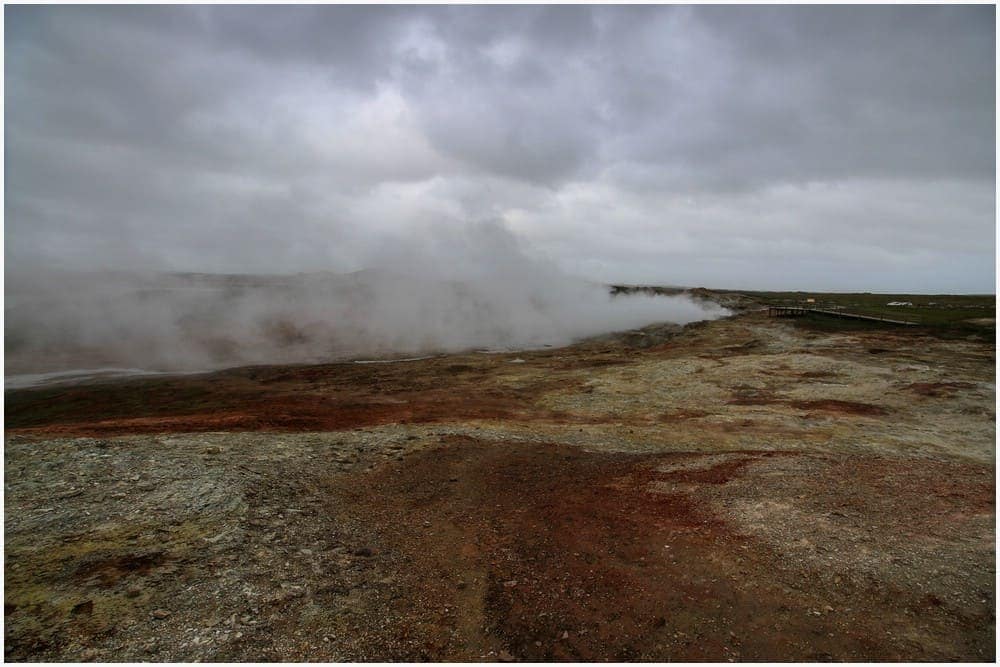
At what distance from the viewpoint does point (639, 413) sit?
19.8 metres

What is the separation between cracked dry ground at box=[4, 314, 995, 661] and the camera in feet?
22.3

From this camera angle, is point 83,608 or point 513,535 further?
point 513,535

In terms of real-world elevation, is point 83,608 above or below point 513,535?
above

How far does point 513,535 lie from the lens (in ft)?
32.1

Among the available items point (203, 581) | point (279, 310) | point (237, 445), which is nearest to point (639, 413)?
point (237, 445)

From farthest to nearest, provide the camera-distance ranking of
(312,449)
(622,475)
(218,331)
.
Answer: (218,331), (312,449), (622,475)

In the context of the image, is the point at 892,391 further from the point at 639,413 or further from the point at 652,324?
the point at 652,324

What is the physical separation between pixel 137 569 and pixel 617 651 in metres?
7.15

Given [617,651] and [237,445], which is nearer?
[617,651]

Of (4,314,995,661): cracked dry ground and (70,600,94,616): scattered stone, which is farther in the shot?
(70,600,94,616): scattered stone

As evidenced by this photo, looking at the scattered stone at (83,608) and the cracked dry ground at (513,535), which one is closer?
the cracked dry ground at (513,535)

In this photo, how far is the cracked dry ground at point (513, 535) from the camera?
22.3 ft

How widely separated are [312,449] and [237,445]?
2129 mm

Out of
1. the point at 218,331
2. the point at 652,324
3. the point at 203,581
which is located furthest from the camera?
the point at 652,324
